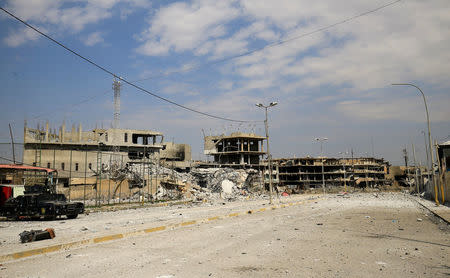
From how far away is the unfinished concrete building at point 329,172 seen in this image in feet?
379

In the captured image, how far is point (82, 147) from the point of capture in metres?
63.2

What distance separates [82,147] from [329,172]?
79.5m

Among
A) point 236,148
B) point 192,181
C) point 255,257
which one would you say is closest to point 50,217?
point 255,257

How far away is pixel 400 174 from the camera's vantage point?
410 feet

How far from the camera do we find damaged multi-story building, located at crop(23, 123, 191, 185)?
2159 inches

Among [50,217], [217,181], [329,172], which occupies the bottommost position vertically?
[50,217]

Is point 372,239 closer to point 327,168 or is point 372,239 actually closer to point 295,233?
point 295,233

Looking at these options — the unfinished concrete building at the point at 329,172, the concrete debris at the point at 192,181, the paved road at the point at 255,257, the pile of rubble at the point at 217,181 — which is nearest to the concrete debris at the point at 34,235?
the paved road at the point at 255,257

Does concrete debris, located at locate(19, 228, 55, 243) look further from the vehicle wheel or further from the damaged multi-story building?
the damaged multi-story building

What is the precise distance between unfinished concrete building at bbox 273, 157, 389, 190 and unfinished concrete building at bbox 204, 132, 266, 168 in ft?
38.3

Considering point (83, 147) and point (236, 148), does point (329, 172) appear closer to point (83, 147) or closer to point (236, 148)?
point (236, 148)

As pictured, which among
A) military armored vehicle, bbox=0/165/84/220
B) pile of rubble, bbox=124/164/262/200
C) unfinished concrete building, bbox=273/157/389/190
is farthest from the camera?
unfinished concrete building, bbox=273/157/389/190

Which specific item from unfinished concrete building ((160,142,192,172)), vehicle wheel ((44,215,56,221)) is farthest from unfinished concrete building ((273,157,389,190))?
vehicle wheel ((44,215,56,221))

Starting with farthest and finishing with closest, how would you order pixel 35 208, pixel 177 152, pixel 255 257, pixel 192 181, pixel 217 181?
pixel 177 152 < pixel 217 181 < pixel 192 181 < pixel 35 208 < pixel 255 257
